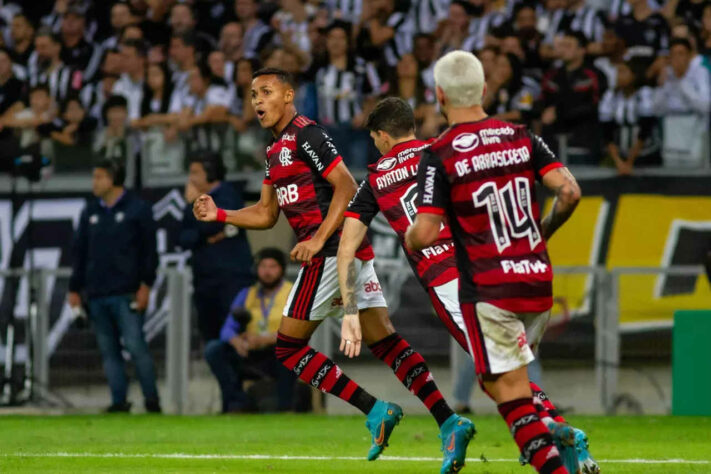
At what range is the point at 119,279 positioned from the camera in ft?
48.0

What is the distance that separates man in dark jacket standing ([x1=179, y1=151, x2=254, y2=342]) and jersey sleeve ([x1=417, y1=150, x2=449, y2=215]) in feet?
27.1

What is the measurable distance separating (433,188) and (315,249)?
2.60 meters

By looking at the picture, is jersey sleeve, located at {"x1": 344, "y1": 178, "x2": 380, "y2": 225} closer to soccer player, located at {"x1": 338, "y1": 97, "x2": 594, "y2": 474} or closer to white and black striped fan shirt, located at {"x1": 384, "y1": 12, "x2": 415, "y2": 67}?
soccer player, located at {"x1": 338, "y1": 97, "x2": 594, "y2": 474}

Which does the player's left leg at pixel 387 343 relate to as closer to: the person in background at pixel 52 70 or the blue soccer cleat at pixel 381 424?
the blue soccer cleat at pixel 381 424

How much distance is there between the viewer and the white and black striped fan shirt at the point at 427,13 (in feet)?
61.2

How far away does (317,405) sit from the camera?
48.0 ft

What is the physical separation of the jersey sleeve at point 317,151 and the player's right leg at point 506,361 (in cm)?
275

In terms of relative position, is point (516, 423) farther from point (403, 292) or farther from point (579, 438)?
point (403, 292)

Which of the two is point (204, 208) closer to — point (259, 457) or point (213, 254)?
point (259, 457)

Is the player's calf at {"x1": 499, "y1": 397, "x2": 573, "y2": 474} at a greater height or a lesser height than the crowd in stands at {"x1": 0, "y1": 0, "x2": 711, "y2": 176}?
lesser

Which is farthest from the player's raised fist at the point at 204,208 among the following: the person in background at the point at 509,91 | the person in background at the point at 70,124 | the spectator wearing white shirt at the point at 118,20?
the spectator wearing white shirt at the point at 118,20

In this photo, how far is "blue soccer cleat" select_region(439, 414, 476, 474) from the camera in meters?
7.95

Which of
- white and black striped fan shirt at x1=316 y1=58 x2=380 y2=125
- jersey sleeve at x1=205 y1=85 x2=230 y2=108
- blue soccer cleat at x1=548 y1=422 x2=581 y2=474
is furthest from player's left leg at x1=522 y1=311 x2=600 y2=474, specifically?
jersey sleeve at x1=205 y1=85 x2=230 y2=108

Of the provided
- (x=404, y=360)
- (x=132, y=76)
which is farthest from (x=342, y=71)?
(x=404, y=360)
